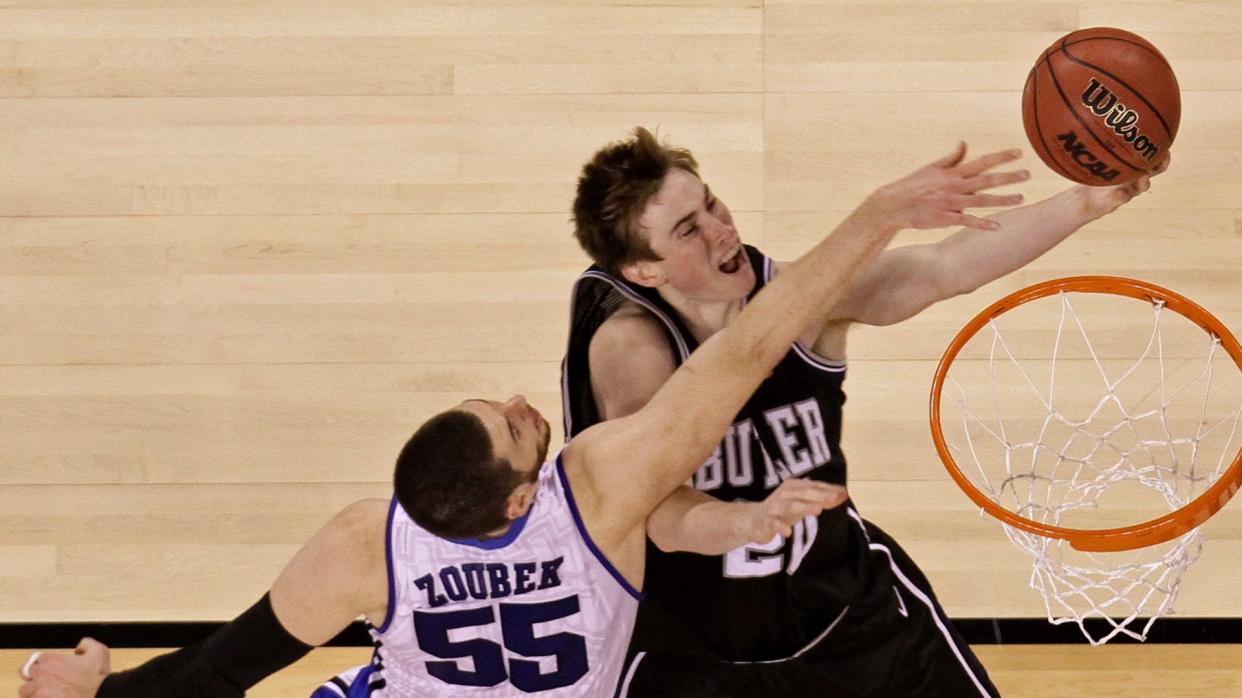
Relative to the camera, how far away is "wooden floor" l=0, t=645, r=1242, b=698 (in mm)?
3650

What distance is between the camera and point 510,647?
257 centimetres

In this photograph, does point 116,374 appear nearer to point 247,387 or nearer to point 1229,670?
point 247,387

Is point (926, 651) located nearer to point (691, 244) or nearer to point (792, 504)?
point (792, 504)

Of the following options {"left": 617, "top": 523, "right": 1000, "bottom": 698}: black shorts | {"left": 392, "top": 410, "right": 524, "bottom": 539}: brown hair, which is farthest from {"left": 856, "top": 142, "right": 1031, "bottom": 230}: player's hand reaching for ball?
{"left": 617, "top": 523, "right": 1000, "bottom": 698}: black shorts

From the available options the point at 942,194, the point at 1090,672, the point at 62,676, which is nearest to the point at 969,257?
the point at 942,194

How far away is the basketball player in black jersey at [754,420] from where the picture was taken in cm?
283

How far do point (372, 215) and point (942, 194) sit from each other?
2.47 metres

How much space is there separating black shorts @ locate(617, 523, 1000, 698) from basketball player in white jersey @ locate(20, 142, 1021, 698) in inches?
11.5

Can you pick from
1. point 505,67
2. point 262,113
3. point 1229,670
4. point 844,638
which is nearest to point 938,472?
point 1229,670

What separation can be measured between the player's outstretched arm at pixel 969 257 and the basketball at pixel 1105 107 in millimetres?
77

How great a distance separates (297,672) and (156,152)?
1742 millimetres

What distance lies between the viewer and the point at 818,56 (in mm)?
4340

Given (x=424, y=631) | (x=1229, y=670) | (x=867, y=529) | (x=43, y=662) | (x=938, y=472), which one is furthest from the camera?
(x=938, y=472)

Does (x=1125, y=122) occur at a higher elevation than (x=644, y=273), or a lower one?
higher
